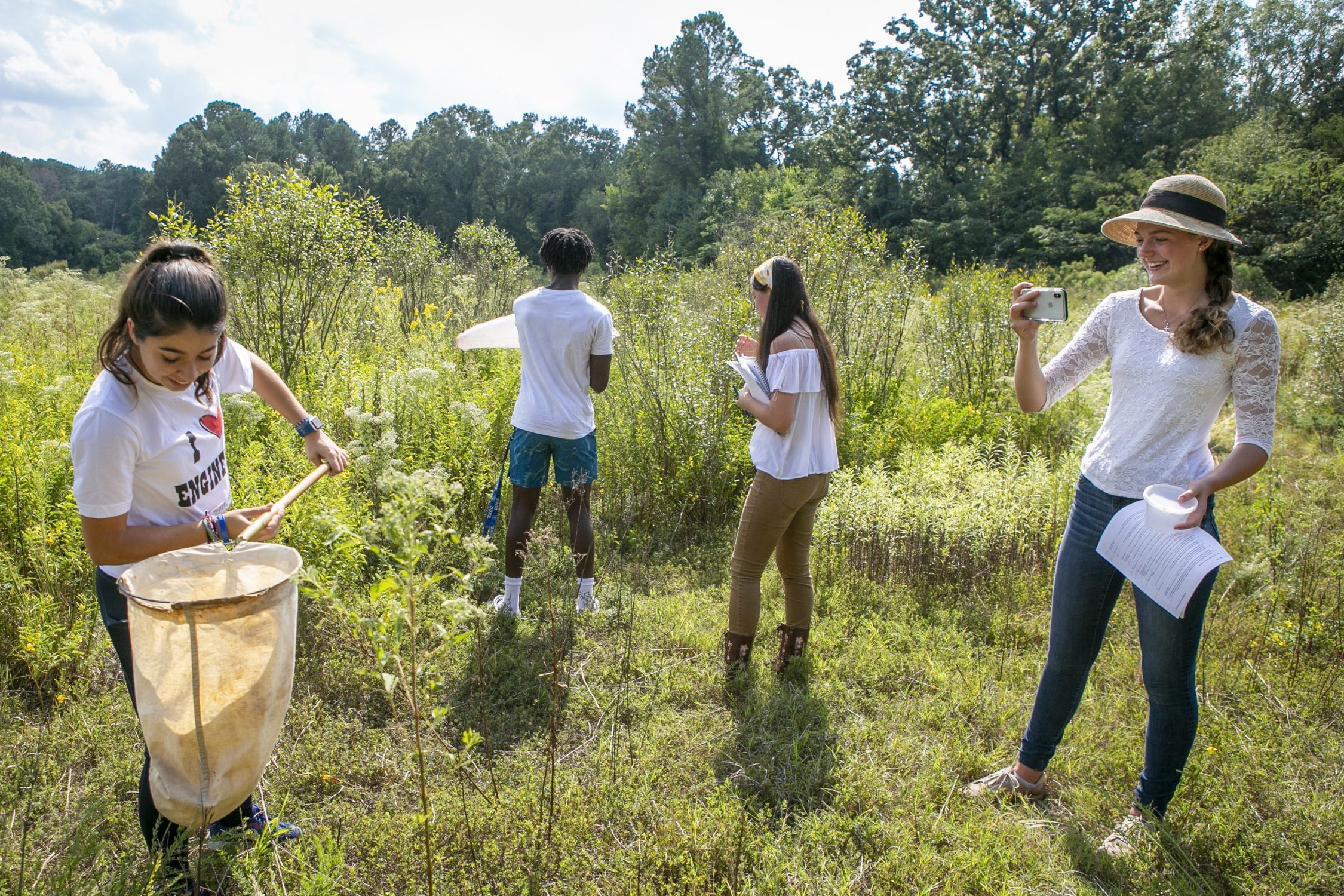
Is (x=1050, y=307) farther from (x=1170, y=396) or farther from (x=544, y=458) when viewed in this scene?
(x=544, y=458)

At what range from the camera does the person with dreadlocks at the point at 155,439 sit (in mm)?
1640

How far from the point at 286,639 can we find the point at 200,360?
0.70m

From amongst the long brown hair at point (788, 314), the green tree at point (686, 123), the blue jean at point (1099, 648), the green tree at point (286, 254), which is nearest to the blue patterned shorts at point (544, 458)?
the long brown hair at point (788, 314)

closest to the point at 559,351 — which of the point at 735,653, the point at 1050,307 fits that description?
the point at 735,653

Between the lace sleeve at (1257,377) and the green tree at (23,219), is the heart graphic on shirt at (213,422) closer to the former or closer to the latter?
the lace sleeve at (1257,377)

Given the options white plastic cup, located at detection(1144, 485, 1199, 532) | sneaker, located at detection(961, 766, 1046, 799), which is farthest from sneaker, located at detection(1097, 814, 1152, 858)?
white plastic cup, located at detection(1144, 485, 1199, 532)

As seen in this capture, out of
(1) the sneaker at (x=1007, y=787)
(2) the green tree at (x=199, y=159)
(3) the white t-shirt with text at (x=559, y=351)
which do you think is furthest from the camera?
(2) the green tree at (x=199, y=159)

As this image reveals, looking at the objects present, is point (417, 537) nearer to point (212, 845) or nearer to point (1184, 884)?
point (212, 845)

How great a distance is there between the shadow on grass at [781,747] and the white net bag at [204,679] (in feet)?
5.20

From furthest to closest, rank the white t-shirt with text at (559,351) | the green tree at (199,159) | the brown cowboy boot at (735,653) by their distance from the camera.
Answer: the green tree at (199,159) → the white t-shirt with text at (559,351) → the brown cowboy boot at (735,653)

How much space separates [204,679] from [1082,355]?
2.63 m

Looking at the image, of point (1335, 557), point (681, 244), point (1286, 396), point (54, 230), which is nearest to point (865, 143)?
point (681, 244)

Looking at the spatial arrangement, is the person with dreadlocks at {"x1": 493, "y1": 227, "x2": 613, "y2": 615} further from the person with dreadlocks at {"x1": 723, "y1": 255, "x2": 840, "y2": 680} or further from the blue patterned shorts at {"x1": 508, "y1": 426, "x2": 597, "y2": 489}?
the person with dreadlocks at {"x1": 723, "y1": 255, "x2": 840, "y2": 680}

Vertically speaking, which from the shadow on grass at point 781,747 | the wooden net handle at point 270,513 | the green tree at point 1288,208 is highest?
the green tree at point 1288,208
